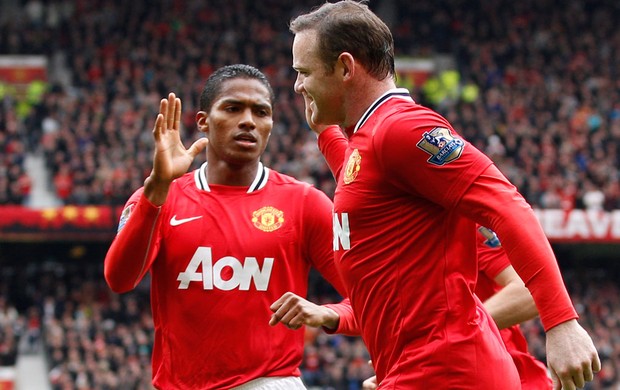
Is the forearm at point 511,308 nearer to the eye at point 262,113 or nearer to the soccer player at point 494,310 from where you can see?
the soccer player at point 494,310

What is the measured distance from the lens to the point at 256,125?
472 centimetres

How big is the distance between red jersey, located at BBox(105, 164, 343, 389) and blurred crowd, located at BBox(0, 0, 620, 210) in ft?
46.3

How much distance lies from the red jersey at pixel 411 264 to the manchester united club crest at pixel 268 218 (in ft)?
3.89

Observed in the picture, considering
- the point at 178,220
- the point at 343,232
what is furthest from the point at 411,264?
the point at 178,220

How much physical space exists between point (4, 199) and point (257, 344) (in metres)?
15.1

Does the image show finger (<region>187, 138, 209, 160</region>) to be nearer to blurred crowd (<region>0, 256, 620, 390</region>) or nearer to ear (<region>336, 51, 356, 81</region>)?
ear (<region>336, 51, 356, 81</region>)

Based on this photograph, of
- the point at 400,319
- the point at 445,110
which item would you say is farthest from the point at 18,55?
the point at 400,319

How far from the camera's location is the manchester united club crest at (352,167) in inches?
135

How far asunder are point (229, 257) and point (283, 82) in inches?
726

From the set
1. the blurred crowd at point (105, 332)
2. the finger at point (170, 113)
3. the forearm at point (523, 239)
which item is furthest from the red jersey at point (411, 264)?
the blurred crowd at point (105, 332)

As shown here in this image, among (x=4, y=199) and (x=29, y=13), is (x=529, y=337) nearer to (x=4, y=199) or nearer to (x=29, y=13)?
(x=4, y=199)

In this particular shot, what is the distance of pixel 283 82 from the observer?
2275 cm

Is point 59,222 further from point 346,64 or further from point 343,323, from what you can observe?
point 346,64

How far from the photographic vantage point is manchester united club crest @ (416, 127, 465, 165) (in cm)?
317
